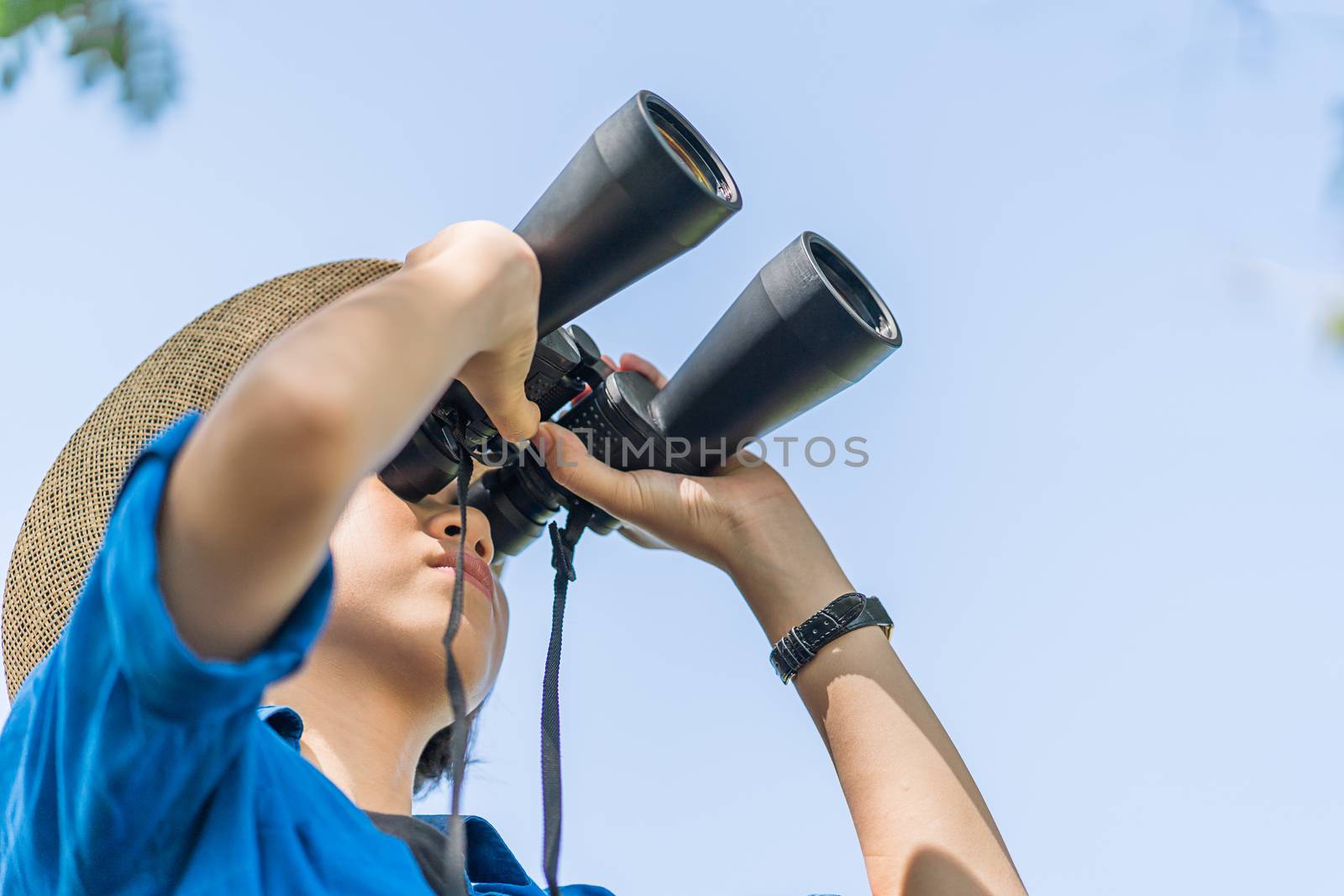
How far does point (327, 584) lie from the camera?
82cm

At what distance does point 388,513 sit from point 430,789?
57 centimetres

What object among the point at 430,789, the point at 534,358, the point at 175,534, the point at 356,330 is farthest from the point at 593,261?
the point at 430,789

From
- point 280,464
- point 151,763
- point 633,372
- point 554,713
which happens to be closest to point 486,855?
point 554,713

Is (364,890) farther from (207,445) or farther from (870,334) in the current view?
(870,334)

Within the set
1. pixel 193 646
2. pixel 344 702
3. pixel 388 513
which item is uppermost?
pixel 388 513

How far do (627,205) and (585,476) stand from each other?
0.40 meters

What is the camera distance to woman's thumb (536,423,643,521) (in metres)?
1.56

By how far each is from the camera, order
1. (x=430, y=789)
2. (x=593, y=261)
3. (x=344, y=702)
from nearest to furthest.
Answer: (x=593, y=261) < (x=344, y=702) < (x=430, y=789)

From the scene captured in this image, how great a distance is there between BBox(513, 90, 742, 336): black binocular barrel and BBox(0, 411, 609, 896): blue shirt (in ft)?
1.61

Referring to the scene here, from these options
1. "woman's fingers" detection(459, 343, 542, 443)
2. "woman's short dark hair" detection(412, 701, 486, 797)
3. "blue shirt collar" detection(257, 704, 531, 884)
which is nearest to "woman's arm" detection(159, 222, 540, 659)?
"woman's fingers" detection(459, 343, 542, 443)

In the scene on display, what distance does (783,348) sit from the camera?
1.45 metres

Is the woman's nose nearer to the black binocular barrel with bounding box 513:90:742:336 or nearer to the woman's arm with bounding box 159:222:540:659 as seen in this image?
the black binocular barrel with bounding box 513:90:742:336

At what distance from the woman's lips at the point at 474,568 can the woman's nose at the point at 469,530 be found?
25 mm

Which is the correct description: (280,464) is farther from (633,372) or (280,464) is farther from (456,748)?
(633,372)
